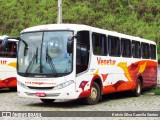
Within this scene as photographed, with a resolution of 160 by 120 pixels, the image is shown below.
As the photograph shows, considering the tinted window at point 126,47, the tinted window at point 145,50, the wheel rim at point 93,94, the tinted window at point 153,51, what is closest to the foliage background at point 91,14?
the tinted window at point 153,51

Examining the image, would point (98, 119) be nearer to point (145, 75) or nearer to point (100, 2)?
point (145, 75)

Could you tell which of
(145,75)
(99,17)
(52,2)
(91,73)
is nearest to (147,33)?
(99,17)

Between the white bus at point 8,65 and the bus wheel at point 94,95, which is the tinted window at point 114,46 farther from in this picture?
the white bus at point 8,65

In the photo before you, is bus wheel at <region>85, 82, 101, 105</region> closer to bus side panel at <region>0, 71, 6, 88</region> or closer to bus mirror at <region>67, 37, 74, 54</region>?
bus mirror at <region>67, 37, 74, 54</region>

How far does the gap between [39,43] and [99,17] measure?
29.2 meters

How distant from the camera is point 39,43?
15.0m

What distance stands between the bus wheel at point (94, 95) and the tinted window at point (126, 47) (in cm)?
318

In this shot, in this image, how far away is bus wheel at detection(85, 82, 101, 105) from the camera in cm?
1573

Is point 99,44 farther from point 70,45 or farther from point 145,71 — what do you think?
point 145,71

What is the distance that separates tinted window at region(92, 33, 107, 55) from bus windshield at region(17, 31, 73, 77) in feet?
4.63

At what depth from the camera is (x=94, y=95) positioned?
16.1 m

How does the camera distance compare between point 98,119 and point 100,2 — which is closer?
point 98,119

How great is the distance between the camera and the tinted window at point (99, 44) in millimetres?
15941

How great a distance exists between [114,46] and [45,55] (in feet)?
13.4
